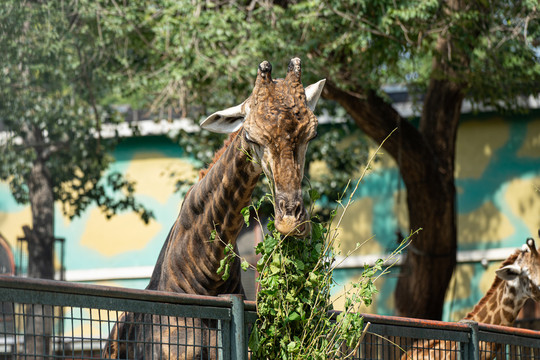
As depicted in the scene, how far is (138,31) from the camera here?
12836 millimetres

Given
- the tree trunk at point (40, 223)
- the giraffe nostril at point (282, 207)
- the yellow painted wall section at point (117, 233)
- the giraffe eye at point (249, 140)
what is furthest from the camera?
the yellow painted wall section at point (117, 233)

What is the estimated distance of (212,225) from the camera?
5.53 meters

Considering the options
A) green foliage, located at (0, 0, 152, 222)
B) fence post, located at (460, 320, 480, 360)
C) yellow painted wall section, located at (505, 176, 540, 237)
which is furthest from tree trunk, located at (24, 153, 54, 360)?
fence post, located at (460, 320, 480, 360)

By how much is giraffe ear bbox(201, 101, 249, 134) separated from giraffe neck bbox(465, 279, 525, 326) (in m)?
5.06

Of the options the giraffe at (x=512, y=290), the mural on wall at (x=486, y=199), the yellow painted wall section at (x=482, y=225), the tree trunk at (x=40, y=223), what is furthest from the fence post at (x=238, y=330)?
the yellow painted wall section at (x=482, y=225)

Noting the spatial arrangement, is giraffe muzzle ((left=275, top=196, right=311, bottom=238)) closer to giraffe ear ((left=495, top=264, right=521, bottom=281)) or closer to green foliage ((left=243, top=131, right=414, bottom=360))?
green foliage ((left=243, top=131, right=414, bottom=360))

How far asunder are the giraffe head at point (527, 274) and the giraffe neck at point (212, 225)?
192 inches

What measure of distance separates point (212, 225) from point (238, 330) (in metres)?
1.43

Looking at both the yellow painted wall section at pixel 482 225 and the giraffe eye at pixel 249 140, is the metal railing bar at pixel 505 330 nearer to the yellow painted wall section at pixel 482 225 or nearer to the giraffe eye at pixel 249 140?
the giraffe eye at pixel 249 140

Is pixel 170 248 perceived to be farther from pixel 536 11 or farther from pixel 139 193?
pixel 139 193

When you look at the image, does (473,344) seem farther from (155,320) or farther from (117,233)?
(117,233)

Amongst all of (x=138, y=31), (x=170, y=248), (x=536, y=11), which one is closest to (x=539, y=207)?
(x=536, y=11)

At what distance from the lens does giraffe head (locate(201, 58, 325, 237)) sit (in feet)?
15.2

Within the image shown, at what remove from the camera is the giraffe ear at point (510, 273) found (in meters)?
9.60
